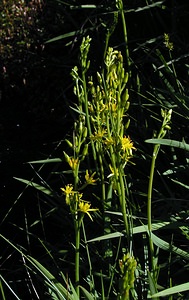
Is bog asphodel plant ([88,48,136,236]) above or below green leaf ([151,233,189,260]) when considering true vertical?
above

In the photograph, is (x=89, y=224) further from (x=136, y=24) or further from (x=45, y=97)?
(x=45, y=97)

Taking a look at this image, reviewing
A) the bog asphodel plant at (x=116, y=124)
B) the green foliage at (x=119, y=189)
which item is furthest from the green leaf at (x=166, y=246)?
the bog asphodel plant at (x=116, y=124)

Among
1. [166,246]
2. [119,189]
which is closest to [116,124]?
[119,189]

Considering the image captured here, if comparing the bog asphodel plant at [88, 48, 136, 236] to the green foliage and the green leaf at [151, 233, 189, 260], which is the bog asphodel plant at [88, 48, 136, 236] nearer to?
the green foliage

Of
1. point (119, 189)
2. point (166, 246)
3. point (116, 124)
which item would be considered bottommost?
point (166, 246)

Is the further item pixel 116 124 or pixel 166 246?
pixel 166 246

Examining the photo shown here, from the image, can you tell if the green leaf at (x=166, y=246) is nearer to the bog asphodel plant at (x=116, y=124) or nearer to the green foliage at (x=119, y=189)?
the green foliage at (x=119, y=189)

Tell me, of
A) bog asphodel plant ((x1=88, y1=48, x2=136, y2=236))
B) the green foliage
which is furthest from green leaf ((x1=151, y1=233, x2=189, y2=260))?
bog asphodel plant ((x1=88, y1=48, x2=136, y2=236))

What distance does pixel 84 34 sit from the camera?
9.07 ft

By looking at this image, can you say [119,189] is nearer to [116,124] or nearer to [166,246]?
[116,124]

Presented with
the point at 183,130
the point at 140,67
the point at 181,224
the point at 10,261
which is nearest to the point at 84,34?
the point at 140,67

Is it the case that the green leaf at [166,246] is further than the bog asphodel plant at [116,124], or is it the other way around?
the green leaf at [166,246]

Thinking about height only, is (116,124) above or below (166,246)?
above

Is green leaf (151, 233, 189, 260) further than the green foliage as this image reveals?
Yes
